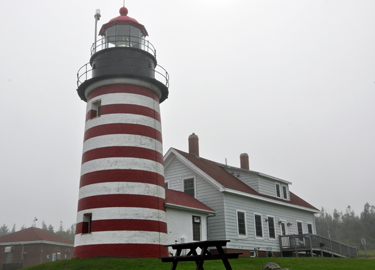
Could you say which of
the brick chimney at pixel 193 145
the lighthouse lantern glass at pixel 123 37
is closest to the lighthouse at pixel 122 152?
the lighthouse lantern glass at pixel 123 37

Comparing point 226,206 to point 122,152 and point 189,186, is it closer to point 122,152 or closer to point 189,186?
point 189,186

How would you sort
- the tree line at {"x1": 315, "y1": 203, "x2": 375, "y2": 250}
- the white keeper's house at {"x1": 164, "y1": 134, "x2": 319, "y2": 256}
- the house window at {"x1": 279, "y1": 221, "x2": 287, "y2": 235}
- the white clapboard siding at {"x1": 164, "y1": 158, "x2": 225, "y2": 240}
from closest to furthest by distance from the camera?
the white keeper's house at {"x1": 164, "y1": 134, "x2": 319, "y2": 256} → the white clapboard siding at {"x1": 164, "y1": 158, "x2": 225, "y2": 240} → the house window at {"x1": 279, "y1": 221, "x2": 287, "y2": 235} → the tree line at {"x1": 315, "y1": 203, "x2": 375, "y2": 250}

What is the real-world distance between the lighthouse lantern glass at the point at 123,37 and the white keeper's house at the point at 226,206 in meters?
7.51

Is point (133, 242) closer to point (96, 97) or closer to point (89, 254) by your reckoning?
point (89, 254)

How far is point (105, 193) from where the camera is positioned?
15.7m

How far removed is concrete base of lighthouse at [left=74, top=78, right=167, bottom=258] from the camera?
15.3m

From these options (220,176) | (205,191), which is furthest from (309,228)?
(205,191)

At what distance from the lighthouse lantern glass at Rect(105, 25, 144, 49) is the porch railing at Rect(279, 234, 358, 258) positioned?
15467 millimetres

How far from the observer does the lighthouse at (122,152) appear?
50.6 feet

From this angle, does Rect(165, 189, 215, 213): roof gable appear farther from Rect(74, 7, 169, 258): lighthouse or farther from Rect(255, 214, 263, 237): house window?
Rect(255, 214, 263, 237): house window

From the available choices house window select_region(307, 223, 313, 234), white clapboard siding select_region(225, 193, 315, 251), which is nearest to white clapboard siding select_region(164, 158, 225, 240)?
white clapboard siding select_region(225, 193, 315, 251)

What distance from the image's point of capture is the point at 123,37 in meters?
18.3

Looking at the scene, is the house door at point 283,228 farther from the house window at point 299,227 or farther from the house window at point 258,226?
the house window at point 258,226

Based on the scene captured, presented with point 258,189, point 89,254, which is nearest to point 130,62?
point 89,254
